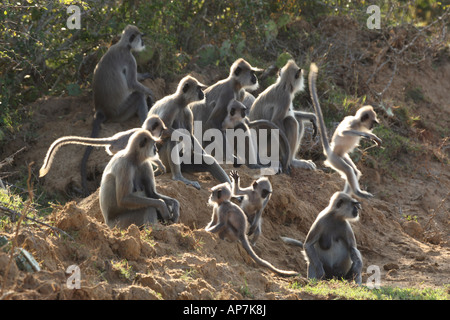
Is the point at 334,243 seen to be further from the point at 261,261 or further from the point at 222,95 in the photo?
the point at 222,95

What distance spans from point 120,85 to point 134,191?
4498 millimetres

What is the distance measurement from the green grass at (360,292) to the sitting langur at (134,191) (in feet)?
5.09

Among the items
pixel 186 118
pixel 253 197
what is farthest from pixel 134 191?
pixel 186 118

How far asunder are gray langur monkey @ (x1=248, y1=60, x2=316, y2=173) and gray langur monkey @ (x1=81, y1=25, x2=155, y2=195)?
6.74 ft

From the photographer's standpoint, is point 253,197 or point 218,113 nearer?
point 253,197

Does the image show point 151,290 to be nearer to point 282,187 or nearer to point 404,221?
point 282,187

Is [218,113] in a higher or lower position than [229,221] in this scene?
higher

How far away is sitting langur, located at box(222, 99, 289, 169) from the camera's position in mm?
9680

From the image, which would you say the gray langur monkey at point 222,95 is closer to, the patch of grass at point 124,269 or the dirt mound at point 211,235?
the dirt mound at point 211,235

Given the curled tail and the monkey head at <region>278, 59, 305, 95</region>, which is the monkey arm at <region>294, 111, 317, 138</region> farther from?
the curled tail

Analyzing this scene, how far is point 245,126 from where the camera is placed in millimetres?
9844

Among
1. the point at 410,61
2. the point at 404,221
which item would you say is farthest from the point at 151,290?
the point at 410,61

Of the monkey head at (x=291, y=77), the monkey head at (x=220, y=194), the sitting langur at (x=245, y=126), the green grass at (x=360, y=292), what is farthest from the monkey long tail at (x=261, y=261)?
the monkey head at (x=291, y=77)

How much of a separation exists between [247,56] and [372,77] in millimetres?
2402
